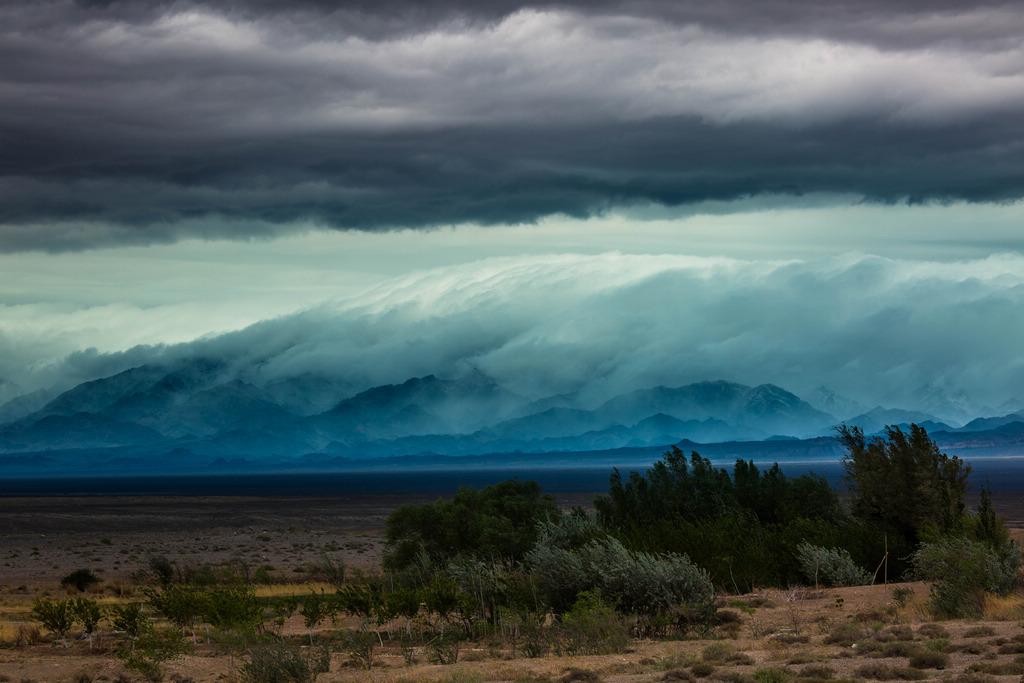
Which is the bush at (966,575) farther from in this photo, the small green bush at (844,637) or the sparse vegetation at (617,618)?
the small green bush at (844,637)

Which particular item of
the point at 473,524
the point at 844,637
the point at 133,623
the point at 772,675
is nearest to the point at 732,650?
the point at 844,637

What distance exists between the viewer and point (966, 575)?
2520cm

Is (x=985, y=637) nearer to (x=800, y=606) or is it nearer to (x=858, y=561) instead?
(x=800, y=606)

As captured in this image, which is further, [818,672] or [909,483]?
[909,483]

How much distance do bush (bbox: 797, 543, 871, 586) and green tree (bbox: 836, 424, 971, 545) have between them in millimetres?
2721

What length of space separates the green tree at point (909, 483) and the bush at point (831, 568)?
272cm

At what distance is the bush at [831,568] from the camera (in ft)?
114

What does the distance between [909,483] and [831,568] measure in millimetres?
6623

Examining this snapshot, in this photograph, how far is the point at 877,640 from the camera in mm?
20703

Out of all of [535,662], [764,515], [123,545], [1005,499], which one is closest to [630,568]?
[535,662]

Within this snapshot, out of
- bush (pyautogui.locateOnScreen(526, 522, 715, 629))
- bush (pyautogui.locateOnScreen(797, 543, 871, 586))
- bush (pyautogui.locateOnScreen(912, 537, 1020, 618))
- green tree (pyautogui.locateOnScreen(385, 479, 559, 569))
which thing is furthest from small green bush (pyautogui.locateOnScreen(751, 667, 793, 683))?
green tree (pyautogui.locateOnScreen(385, 479, 559, 569))

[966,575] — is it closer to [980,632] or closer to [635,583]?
[980,632]

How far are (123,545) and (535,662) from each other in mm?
74998

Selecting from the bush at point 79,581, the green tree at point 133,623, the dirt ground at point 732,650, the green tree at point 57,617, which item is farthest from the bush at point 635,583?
the bush at point 79,581
